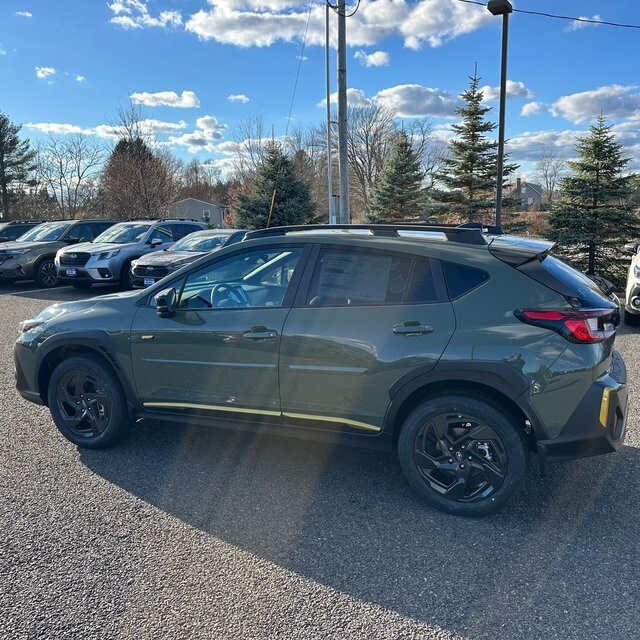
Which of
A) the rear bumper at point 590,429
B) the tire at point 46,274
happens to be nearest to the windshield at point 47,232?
the tire at point 46,274

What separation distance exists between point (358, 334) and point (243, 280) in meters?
1.11

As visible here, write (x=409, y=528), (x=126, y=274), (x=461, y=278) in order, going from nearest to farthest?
(x=409, y=528) < (x=461, y=278) < (x=126, y=274)

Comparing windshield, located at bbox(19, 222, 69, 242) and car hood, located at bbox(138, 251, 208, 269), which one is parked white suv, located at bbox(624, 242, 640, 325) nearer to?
car hood, located at bbox(138, 251, 208, 269)

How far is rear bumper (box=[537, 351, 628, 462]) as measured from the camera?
9.37ft

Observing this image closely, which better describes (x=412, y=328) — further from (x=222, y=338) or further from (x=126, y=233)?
(x=126, y=233)

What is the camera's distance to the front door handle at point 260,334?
11.1ft

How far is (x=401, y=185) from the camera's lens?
2658 centimetres

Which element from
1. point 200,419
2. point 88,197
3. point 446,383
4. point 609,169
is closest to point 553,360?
point 446,383

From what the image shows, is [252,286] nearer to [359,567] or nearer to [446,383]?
[446,383]

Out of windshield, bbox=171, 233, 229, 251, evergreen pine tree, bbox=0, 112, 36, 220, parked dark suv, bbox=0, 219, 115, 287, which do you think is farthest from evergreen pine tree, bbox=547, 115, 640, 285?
evergreen pine tree, bbox=0, 112, 36, 220

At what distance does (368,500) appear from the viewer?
330 centimetres

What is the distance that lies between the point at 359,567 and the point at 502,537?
848 millimetres

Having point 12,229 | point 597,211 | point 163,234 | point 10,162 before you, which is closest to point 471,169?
point 597,211

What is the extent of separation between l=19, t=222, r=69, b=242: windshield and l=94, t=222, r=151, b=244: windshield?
1866 mm
